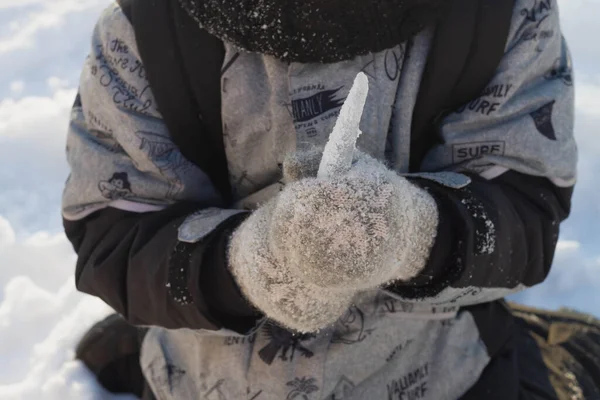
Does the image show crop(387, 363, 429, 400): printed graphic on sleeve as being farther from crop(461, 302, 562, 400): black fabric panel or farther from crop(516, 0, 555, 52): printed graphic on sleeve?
crop(516, 0, 555, 52): printed graphic on sleeve

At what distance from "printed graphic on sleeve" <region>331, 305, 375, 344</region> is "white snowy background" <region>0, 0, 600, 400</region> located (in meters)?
0.56

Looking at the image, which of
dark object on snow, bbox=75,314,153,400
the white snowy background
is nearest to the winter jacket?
dark object on snow, bbox=75,314,153,400

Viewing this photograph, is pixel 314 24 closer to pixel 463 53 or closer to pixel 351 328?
pixel 463 53

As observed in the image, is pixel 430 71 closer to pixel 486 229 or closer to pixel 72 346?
pixel 486 229

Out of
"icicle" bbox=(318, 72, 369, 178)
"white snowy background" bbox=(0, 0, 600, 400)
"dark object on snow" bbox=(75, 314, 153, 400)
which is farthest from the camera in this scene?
"white snowy background" bbox=(0, 0, 600, 400)

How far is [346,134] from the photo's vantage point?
1.75 feet

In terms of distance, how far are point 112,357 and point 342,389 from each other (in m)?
0.51

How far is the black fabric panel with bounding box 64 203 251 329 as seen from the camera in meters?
0.73

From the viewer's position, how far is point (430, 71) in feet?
2.45

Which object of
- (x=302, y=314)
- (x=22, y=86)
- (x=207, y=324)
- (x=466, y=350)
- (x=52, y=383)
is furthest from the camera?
(x=22, y=86)

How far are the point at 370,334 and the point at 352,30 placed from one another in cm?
37

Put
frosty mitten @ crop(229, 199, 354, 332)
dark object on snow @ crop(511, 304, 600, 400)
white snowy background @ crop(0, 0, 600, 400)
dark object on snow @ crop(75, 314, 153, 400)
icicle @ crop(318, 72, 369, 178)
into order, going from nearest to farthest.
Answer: icicle @ crop(318, 72, 369, 178), frosty mitten @ crop(229, 199, 354, 332), dark object on snow @ crop(511, 304, 600, 400), dark object on snow @ crop(75, 314, 153, 400), white snowy background @ crop(0, 0, 600, 400)

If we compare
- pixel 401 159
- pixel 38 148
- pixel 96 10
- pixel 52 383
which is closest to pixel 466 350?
pixel 401 159

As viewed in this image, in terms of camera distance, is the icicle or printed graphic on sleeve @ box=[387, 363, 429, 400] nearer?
the icicle
